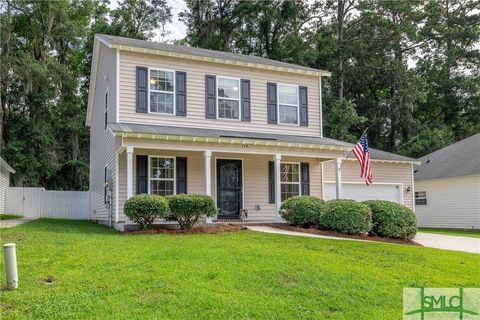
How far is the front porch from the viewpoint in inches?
534

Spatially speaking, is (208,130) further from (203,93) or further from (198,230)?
(198,230)

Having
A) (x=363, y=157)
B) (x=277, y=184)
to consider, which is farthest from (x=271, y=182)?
(x=363, y=157)

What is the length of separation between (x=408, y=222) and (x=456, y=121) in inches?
899

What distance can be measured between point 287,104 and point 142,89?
5.23 metres

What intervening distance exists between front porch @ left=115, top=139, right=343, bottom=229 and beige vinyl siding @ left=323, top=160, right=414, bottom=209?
1.33 m

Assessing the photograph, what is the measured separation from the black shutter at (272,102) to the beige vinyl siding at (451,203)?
9556 mm

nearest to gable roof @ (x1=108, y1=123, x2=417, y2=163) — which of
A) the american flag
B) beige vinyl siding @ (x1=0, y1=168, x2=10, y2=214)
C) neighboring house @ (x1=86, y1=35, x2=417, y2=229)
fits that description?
neighboring house @ (x1=86, y1=35, x2=417, y2=229)

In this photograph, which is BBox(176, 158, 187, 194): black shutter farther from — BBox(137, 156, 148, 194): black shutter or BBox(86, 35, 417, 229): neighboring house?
BBox(137, 156, 148, 194): black shutter

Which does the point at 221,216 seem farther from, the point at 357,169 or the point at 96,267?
the point at 96,267

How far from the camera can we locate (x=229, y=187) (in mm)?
15227

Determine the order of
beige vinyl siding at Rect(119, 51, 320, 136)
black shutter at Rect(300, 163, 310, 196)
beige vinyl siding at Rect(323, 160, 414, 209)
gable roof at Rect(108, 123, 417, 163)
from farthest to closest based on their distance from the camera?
beige vinyl siding at Rect(323, 160, 414, 209)
black shutter at Rect(300, 163, 310, 196)
beige vinyl siding at Rect(119, 51, 320, 136)
gable roof at Rect(108, 123, 417, 163)

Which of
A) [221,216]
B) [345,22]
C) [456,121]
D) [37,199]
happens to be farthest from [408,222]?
[456,121]

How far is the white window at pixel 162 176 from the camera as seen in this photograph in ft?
46.0

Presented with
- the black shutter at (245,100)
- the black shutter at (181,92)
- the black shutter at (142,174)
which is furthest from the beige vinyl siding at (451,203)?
the black shutter at (142,174)
